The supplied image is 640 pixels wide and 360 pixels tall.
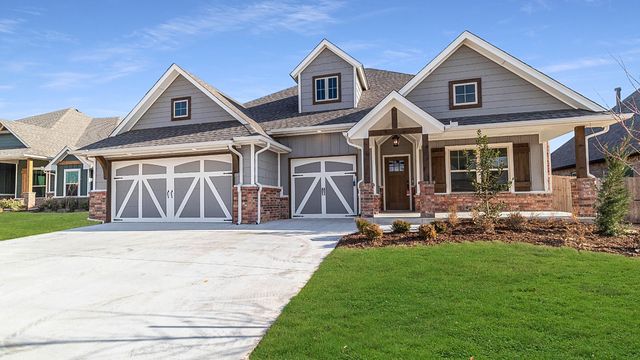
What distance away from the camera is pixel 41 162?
2480 centimetres

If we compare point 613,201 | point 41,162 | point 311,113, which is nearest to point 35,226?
point 311,113

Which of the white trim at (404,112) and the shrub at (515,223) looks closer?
the shrub at (515,223)

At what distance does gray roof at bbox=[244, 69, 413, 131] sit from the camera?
14508mm

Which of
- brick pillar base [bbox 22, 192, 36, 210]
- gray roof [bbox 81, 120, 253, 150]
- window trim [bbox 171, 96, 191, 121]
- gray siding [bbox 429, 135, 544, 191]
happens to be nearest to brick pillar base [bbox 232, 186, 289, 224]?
gray roof [bbox 81, 120, 253, 150]

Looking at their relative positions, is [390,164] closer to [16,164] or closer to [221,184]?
[221,184]

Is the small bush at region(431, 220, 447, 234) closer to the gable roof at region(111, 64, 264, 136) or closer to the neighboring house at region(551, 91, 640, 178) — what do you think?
the gable roof at region(111, 64, 264, 136)

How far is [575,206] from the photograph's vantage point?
35.4 feet

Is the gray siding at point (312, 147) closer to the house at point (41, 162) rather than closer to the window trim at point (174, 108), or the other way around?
the window trim at point (174, 108)

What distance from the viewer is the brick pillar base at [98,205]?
14852 millimetres

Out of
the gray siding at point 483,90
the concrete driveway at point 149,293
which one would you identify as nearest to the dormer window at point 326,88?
the gray siding at point 483,90

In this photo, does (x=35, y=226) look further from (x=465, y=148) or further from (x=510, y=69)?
(x=510, y=69)

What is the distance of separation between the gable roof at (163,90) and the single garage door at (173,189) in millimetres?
1749

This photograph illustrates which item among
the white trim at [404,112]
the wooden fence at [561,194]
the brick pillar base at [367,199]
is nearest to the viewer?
the white trim at [404,112]

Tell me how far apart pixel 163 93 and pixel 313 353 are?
14680 mm
